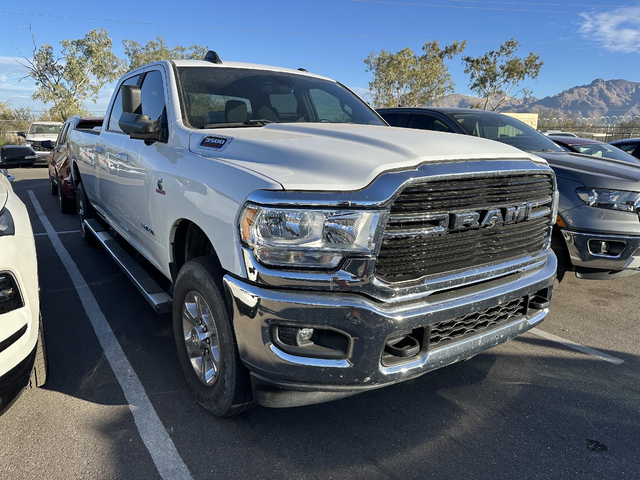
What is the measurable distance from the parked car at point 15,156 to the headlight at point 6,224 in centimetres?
157

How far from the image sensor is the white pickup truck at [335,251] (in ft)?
6.42

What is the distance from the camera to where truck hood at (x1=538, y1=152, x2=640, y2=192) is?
4129 millimetres

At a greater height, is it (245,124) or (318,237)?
(245,124)

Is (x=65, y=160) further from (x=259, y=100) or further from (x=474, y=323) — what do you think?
(x=474, y=323)

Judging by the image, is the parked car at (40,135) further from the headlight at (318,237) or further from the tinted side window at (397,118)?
the headlight at (318,237)

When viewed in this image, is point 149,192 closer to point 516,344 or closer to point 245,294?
point 245,294

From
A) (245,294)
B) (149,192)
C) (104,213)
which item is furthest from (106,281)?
(245,294)

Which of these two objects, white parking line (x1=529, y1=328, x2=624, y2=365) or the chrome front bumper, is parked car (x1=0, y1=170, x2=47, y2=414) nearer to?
white parking line (x1=529, y1=328, x2=624, y2=365)

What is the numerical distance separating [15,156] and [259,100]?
2.06 metres

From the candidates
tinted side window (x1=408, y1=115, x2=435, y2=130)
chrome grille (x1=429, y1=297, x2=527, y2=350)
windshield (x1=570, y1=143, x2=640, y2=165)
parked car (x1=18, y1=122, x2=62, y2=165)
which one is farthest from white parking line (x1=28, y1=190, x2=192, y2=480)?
parked car (x1=18, y1=122, x2=62, y2=165)

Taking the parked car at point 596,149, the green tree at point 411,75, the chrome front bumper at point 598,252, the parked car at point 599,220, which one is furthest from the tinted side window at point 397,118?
the green tree at point 411,75

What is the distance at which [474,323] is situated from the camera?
2389mm

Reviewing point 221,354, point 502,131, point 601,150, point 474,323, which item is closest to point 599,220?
point 502,131

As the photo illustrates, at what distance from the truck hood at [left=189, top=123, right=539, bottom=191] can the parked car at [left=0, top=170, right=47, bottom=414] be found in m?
1.03
